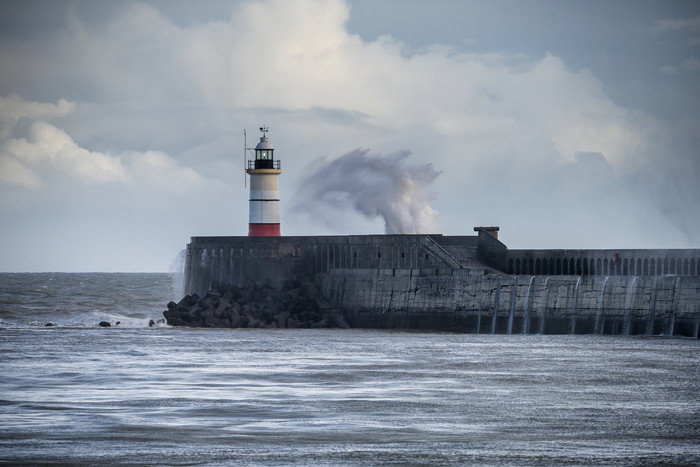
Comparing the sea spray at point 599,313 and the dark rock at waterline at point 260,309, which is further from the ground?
the sea spray at point 599,313

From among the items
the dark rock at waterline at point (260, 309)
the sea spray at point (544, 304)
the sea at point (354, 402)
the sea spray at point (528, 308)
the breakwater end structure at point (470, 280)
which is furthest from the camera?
the dark rock at waterline at point (260, 309)

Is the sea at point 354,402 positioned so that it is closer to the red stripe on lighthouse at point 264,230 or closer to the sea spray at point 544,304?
the sea spray at point 544,304

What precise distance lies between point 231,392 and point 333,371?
3227 millimetres

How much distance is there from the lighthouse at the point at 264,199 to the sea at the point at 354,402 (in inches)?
414

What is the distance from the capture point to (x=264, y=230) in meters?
35.9

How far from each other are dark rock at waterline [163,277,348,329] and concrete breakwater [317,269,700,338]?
0.48m

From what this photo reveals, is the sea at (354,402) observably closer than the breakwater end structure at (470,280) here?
Yes

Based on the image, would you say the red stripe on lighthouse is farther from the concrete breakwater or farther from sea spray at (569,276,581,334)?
sea spray at (569,276,581,334)

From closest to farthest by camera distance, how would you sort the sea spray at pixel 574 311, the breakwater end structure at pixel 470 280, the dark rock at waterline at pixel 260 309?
the breakwater end structure at pixel 470 280 → the sea spray at pixel 574 311 → the dark rock at waterline at pixel 260 309

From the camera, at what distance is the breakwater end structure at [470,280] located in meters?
25.3

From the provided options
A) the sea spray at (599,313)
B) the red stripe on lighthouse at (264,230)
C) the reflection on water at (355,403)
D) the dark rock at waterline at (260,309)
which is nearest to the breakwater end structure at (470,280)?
the sea spray at (599,313)

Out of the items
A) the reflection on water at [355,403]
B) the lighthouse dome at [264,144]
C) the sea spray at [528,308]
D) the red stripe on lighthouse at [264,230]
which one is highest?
the lighthouse dome at [264,144]

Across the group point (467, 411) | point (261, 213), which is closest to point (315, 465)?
point (467, 411)

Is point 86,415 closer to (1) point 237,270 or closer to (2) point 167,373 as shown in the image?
(2) point 167,373
